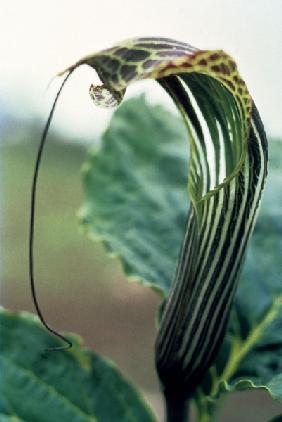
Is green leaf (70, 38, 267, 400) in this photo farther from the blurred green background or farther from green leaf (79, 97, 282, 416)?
the blurred green background

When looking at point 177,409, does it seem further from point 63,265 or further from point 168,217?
point 63,265

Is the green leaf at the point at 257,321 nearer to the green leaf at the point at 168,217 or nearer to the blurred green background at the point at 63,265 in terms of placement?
the green leaf at the point at 168,217

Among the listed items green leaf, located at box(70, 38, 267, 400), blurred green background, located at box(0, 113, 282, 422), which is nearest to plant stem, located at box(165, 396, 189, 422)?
green leaf, located at box(70, 38, 267, 400)

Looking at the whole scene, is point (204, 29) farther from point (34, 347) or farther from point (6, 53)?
point (34, 347)

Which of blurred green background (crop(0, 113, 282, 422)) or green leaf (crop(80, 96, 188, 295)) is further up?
green leaf (crop(80, 96, 188, 295))

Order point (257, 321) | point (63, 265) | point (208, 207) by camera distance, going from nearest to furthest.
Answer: point (208, 207), point (257, 321), point (63, 265)

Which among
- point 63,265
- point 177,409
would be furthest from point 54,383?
point 63,265
